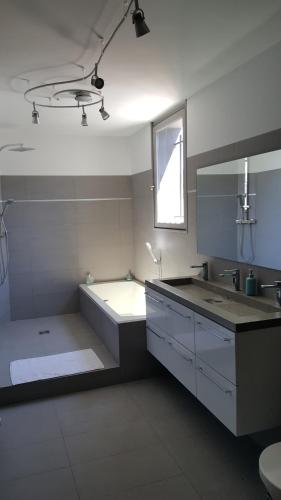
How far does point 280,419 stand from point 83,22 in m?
2.33

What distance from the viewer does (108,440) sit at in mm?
2518

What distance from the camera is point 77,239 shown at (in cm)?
505

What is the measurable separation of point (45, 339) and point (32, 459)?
6.01ft

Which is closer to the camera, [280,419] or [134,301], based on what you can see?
[280,419]

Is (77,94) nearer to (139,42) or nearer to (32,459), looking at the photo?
(139,42)

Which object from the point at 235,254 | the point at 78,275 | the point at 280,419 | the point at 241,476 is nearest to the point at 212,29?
the point at 235,254

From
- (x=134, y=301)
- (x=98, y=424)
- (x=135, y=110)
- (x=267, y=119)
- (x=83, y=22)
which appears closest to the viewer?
(x=83, y=22)

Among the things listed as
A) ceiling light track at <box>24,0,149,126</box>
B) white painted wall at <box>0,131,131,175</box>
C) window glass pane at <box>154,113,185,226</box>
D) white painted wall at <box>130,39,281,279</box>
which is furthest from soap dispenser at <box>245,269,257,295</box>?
white painted wall at <box>0,131,131,175</box>

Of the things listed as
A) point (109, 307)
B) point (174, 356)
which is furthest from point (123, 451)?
point (109, 307)

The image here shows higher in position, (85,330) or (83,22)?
(83,22)

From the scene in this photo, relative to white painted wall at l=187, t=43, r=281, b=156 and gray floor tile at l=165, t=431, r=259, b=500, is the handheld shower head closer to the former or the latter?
white painted wall at l=187, t=43, r=281, b=156

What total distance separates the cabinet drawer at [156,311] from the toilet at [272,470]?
126 cm

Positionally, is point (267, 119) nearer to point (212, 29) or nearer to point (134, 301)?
point (212, 29)

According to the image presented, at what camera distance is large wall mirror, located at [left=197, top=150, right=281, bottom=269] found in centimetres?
241
